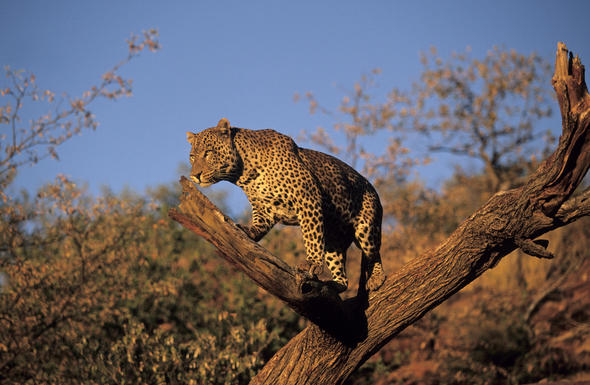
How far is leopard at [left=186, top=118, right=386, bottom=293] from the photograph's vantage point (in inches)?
226

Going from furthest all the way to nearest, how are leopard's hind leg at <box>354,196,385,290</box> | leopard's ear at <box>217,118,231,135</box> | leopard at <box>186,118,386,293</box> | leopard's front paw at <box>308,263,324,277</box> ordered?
leopard's hind leg at <box>354,196,385,290</box>, leopard's ear at <box>217,118,231,135</box>, leopard at <box>186,118,386,293</box>, leopard's front paw at <box>308,263,324,277</box>

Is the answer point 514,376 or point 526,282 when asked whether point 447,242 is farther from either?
point 526,282

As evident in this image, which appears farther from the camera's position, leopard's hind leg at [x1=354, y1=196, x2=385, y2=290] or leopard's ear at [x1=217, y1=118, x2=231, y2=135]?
leopard's hind leg at [x1=354, y1=196, x2=385, y2=290]

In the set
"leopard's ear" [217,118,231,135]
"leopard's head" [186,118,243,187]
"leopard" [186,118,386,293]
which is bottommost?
"leopard" [186,118,386,293]

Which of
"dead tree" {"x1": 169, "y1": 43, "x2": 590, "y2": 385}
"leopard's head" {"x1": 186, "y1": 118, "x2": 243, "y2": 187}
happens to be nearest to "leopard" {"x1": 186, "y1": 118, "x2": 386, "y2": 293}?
"leopard's head" {"x1": 186, "y1": 118, "x2": 243, "y2": 187}

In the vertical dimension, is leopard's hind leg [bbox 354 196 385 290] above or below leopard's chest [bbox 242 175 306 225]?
below

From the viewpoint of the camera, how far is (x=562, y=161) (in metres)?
5.00

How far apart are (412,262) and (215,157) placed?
2252 mm

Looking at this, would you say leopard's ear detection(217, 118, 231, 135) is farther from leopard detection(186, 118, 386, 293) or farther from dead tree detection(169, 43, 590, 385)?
dead tree detection(169, 43, 590, 385)

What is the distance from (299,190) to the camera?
5734 mm

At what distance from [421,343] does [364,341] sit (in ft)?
33.4

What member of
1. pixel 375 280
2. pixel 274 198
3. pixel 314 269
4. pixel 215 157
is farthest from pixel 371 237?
pixel 215 157

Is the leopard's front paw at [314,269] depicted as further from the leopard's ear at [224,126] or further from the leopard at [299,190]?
the leopard's ear at [224,126]

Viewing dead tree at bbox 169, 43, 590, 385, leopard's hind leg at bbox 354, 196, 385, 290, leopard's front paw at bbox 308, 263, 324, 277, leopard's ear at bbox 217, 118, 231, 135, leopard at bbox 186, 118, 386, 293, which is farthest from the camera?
leopard's hind leg at bbox 354, 196, 385, 290
